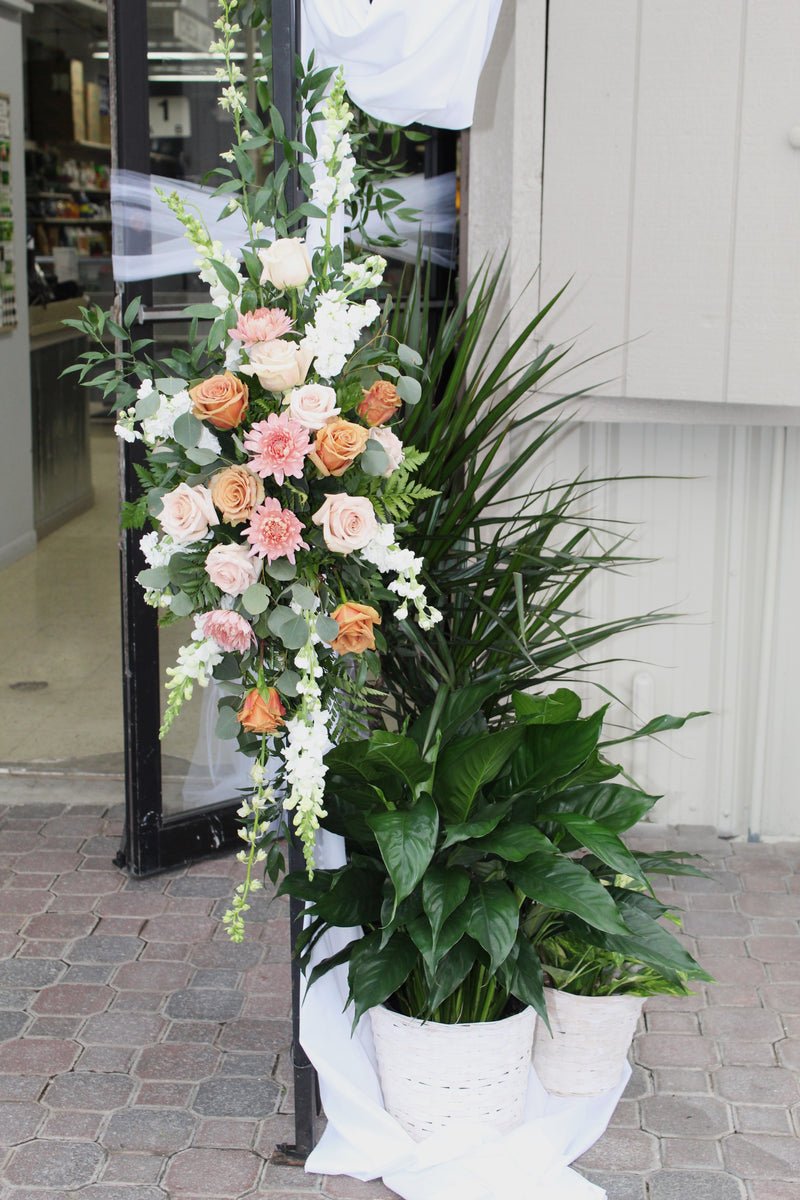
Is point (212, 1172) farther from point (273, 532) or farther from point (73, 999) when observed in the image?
point (273, 532)

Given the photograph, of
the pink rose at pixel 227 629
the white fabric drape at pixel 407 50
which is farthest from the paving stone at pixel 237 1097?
the white fabric drape at pixel 407 50

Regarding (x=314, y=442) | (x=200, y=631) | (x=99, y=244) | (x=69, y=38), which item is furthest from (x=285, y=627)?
(x=69, y=38)

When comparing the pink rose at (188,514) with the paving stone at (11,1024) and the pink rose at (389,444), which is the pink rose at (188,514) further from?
the paving stone at (11,1024)

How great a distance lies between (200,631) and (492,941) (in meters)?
0.69

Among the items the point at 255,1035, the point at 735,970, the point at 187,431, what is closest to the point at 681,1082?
the point at 735,970

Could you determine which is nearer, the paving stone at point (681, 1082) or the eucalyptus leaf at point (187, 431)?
the eucalyptus leaf at point (187, 431)

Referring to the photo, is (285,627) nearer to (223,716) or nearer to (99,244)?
(223,716)

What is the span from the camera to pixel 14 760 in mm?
4207

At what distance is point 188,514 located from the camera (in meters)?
1.92

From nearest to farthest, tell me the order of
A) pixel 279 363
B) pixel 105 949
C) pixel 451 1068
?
pixel 279 363
pixel 451 1068
pixel 105 949

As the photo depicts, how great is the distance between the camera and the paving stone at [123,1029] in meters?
2.72

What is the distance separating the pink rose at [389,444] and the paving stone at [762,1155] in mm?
1414

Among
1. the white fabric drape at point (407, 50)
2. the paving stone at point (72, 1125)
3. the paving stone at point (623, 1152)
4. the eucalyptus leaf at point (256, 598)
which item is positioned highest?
the white fabric drape at point (407, 50)

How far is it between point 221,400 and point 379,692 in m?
0.79
